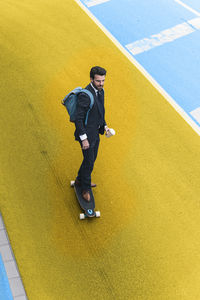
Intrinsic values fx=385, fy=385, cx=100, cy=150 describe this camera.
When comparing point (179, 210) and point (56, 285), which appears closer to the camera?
point (56, 285)

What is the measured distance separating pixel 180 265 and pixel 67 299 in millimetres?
1661

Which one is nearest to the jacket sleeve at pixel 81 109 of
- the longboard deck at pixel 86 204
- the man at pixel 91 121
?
the man at pixel 91 121

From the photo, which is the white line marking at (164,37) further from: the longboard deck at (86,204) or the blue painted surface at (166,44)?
the longboard deck at (86,204)

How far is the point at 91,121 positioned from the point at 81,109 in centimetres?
30

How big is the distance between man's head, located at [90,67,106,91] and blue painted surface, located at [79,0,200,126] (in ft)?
10.9

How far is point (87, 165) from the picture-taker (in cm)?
568

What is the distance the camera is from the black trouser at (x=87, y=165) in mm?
5559

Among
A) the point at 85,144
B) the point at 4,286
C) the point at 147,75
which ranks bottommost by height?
the point at 4,286

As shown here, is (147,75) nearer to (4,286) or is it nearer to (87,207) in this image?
(87,207)

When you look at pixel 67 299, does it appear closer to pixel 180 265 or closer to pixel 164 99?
pixel 180 265

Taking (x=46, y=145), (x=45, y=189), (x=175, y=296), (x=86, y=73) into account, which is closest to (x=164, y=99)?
(x=86, y=73)

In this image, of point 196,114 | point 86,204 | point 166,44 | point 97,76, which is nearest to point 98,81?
point 97,76

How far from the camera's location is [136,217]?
596 centimetres

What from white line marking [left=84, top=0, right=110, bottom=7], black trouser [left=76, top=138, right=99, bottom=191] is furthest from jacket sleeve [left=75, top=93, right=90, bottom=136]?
white line marking [left=84, top=0, right=110, bottom=7]
